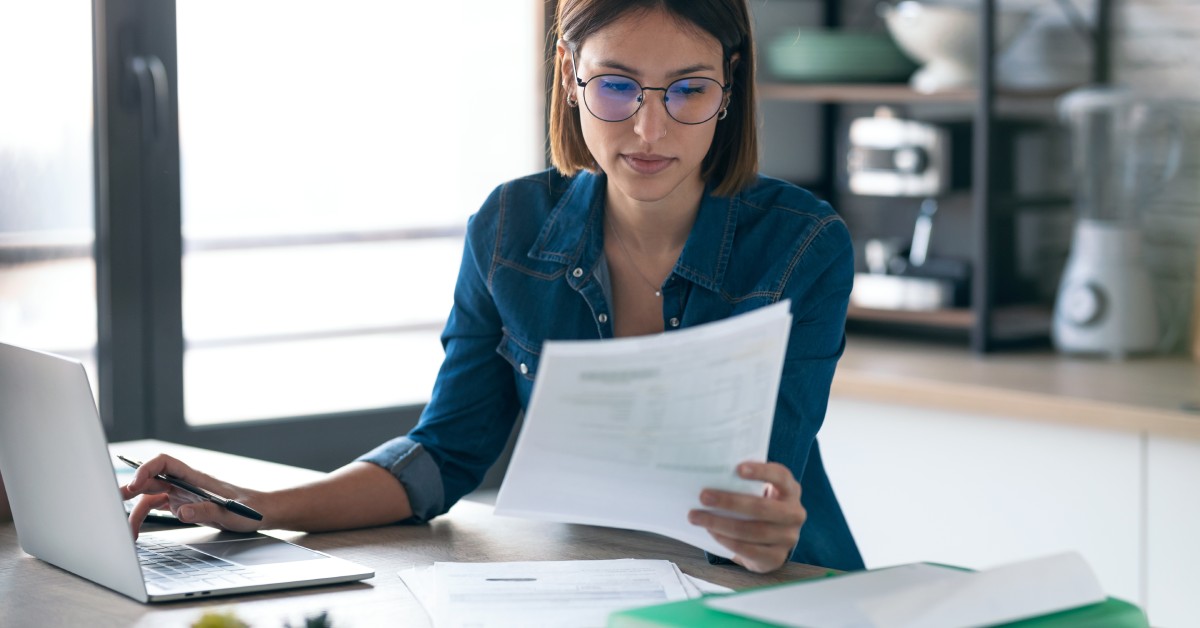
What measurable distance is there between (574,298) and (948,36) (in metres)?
1.73

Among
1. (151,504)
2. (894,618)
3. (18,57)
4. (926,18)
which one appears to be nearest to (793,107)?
(926,18)

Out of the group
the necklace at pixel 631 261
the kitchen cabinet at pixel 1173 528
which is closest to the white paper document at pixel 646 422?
the necklace at pixel 631 261

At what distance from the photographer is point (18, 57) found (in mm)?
2826

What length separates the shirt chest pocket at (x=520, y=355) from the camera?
1.67 metres

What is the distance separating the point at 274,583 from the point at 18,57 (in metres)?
1.87

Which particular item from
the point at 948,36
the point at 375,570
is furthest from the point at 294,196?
the point at 375,570

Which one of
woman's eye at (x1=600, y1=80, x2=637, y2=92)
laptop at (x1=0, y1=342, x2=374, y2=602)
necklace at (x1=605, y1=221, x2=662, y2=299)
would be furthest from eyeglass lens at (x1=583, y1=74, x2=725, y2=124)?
laptop at (x1=0, y1=342, x2=374, y2=602)

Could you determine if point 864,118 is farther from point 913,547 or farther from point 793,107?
point 913,547

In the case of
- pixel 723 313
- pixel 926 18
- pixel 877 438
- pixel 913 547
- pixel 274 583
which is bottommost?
pixel 913 547

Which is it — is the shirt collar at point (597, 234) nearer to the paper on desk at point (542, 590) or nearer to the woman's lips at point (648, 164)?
the woman's lips at point (648, 164)

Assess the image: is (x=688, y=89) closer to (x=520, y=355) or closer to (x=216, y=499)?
(x=520, y=355)

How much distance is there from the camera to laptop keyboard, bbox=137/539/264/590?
1312mm

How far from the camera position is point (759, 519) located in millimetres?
1286

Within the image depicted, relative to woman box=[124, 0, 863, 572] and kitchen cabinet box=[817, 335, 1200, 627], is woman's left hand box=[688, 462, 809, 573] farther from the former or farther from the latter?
kitchen cabinet box=[817, 335, 1200, 627]
